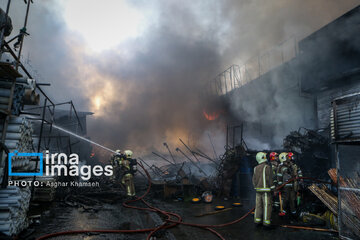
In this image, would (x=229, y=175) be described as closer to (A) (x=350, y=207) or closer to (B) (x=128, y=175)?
(B) (x=128, y=175)

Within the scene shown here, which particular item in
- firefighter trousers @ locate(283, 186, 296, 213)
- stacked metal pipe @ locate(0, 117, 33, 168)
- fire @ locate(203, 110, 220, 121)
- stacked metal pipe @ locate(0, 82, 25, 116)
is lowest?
firefighter trousers @ locate(283, 186, 296, 213)

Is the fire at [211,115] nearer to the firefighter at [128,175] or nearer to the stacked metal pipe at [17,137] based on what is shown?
the firefighter at [128,175]

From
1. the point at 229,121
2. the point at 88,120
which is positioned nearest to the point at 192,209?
the point at 229,121

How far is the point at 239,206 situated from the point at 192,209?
1.93 m

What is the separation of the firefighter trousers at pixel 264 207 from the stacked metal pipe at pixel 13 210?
5729mm

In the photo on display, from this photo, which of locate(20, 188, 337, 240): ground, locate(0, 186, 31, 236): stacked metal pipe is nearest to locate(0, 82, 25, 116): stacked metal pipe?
locate(0, 186, 31, 236): stacked metal pipe

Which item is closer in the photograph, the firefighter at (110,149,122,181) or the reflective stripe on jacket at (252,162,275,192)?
the reflective stripe on jacket at (252,162,275,192)

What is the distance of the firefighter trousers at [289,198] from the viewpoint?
7125mm

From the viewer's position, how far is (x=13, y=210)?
4328mm

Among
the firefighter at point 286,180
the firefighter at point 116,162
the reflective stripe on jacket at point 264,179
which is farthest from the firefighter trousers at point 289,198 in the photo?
the firefighter at point 116,162

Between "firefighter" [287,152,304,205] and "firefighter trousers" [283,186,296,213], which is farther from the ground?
"firefighter" [287,152,304,205]

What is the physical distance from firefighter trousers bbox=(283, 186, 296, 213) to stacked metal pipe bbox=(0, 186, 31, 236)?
25.1 ft

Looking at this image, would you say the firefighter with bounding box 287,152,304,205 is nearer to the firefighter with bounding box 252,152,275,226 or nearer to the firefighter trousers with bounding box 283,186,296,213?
the firefighter trousers with bounding box 283,186,296,213

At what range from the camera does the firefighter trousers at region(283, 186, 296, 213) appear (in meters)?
7.12
